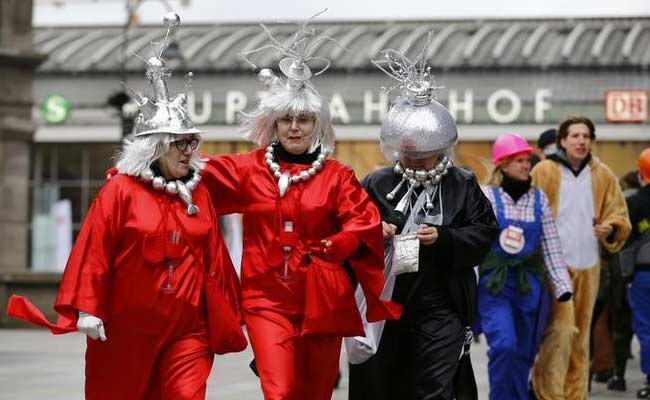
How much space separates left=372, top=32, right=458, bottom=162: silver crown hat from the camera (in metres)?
7.96

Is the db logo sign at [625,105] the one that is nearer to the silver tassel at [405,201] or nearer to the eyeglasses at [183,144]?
the silver tassel at [405,201]

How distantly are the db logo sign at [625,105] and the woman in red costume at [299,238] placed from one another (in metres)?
38.2

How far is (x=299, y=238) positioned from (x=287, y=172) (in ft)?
1.11

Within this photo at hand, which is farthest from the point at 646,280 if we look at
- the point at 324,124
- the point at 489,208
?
the point at 324,124

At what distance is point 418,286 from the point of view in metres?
7.82

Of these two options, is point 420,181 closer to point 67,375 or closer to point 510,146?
point 510,146

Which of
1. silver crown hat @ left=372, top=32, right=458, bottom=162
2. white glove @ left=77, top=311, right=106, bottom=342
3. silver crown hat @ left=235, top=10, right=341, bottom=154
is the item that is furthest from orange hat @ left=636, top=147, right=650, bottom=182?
white glove @ left=77, top=311, right=106, bottom=342

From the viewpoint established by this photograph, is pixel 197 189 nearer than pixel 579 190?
Yes

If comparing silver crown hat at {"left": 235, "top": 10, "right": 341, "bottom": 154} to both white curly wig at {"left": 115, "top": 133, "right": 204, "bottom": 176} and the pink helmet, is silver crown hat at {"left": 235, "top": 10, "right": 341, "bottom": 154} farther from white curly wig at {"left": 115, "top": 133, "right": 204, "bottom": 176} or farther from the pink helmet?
the pink helmet

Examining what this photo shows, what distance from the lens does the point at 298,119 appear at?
7.70m

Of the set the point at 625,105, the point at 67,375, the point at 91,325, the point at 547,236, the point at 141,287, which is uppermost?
the point at 625,105

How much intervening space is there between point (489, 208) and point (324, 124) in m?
1.01

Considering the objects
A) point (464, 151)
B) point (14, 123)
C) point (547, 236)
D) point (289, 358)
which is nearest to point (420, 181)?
point (289, 358)

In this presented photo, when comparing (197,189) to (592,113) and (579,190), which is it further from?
(592,113)
